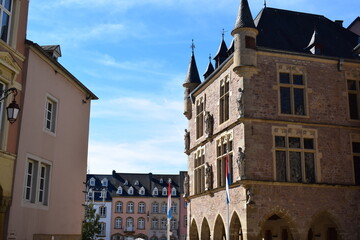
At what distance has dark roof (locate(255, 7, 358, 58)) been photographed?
2548cm

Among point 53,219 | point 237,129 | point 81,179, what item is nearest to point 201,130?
point 237,129

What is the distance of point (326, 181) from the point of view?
22750 mm

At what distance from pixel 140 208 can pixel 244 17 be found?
53.5 m

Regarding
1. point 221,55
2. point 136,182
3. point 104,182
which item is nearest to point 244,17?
point 221,55

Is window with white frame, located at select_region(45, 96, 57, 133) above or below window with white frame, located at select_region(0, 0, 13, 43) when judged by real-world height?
below

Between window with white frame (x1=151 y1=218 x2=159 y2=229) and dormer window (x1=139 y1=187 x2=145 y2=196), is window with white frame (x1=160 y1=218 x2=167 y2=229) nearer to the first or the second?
window with white frame (x1=151 y1=218 x2=159 y2=229)

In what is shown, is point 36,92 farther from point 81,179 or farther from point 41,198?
point 81,179

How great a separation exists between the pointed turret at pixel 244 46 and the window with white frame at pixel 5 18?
1183 centimetres

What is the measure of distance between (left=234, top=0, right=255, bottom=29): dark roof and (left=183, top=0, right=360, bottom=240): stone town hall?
57mm

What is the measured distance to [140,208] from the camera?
238 feet

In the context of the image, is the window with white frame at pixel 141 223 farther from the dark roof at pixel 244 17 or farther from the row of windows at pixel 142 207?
the dark roof at pixel 244 17

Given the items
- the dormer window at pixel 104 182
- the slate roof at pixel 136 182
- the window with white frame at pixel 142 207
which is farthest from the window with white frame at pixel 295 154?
the dormer window at pixel 104 182

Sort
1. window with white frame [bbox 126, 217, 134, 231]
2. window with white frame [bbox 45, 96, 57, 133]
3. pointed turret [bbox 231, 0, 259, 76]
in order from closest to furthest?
window with white frame [bbox 45, 96, 57, 133] < pointed turret [bbox 231, 0, 259, 76] < window with white frame [bbox 126, 217, 134, 231]

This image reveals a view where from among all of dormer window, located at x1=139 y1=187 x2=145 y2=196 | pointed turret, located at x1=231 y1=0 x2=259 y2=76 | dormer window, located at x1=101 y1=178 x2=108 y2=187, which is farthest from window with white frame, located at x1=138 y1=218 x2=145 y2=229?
pointed turret, located at x1=231 y1=0 x2=259 y2=76
